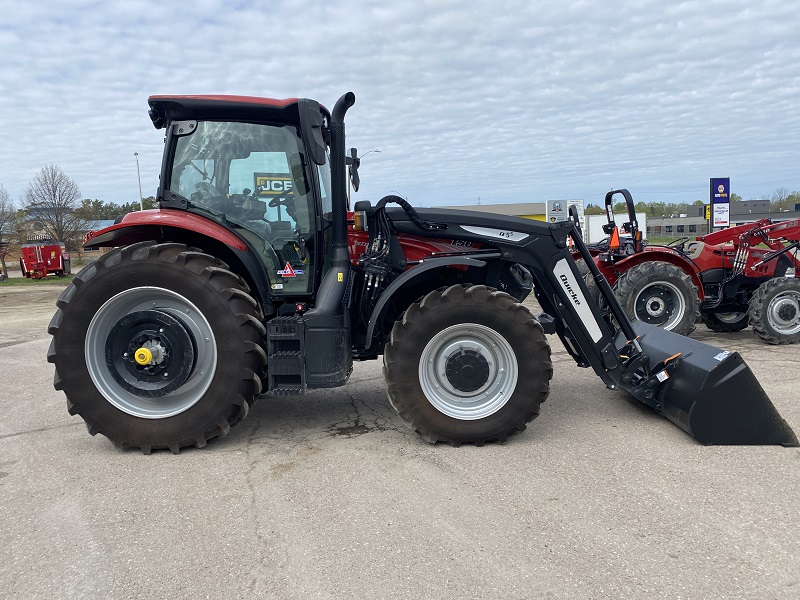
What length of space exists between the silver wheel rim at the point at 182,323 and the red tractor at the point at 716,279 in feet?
17.2

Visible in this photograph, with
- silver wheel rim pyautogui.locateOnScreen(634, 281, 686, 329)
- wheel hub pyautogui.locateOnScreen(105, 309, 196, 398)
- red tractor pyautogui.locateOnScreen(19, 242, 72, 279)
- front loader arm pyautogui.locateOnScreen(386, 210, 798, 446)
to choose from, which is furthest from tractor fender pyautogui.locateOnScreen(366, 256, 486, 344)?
red tractor pyautogui.locateOnScreen(19, 242, 72, 279)

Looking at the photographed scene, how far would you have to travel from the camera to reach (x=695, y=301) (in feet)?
26.4

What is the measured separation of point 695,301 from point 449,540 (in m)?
6.45

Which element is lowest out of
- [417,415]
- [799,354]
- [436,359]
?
[799,354]

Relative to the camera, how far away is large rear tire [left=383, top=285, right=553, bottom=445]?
4191mm

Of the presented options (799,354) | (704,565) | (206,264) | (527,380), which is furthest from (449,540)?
(799,354)

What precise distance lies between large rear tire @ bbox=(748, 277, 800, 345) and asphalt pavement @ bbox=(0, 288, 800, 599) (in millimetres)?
3387

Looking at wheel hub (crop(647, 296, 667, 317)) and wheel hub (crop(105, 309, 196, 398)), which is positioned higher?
wheel hub (crop(105, 309, 196, 398))

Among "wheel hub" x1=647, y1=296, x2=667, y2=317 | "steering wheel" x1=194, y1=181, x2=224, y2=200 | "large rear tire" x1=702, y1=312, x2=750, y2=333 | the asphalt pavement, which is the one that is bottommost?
"large rear tire" x1=702, y1=312, x2=750, y2=333

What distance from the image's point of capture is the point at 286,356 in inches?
169

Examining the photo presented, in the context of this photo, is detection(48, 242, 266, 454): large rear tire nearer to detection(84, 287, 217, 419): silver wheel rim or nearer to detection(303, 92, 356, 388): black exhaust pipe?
detection(84, 287, 217, 419): silver wheel rim

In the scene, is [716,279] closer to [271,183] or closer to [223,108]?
[271,183]

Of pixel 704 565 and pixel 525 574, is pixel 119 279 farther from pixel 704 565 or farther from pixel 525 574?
pixel 704 565

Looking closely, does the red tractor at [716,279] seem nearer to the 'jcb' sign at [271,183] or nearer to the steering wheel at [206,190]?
the 'jcb' sign at [271,183]
